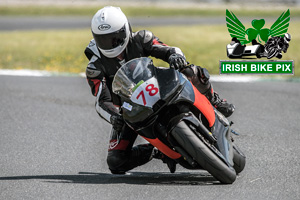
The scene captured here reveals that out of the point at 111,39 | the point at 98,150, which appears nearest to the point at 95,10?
the point at 98,150

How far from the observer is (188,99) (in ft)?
15.8

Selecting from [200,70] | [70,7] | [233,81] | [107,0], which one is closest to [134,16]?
[107,0]

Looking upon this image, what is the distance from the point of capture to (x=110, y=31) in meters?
5.55

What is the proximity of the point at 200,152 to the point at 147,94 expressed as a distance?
0.62m

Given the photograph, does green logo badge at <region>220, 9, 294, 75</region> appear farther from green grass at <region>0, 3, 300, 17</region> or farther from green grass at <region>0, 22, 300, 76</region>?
green grass at <region>0, 3, 300, 17</region>

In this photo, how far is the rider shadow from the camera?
5.28 meters

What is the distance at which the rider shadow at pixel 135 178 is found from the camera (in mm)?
5277

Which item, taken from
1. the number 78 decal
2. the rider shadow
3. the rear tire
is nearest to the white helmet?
the number 78 decal

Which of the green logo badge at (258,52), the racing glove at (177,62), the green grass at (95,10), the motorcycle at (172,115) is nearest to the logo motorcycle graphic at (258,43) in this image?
the green logo badge at (258,52)

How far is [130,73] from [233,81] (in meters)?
5.94

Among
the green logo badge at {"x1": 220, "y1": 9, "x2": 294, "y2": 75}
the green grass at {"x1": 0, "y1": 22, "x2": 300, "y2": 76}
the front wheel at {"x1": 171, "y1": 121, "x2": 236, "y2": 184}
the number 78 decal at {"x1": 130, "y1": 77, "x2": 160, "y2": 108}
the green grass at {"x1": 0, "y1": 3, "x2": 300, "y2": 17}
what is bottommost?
the green grass at {"x1": 0, "y1": 3, "x2": 300, "y2": 17}

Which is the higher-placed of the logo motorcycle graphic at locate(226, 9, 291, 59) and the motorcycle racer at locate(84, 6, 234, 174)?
the motorcycle racer at locate(84, 6, 234, 174)

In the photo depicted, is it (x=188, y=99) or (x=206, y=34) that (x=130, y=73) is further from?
(x=206, y=34)

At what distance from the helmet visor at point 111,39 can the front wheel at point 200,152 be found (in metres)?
1.35
